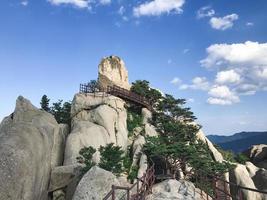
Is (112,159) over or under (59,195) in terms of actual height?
over

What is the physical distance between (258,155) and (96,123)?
35.0 metres

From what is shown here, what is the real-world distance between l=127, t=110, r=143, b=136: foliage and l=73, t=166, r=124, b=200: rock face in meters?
27.0

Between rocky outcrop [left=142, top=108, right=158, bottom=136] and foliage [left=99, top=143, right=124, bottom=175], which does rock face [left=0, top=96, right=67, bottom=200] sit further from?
rocky outcrop [left=142, top=108, right=158, bottom=136]

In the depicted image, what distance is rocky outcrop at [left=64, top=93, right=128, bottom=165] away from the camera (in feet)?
128

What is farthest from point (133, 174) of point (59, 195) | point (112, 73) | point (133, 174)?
point (112, 73)

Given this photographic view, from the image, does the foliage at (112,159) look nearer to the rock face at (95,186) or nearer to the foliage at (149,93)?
the rock face at (95,186)

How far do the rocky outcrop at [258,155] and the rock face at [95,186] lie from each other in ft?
162

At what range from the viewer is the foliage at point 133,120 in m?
48.8

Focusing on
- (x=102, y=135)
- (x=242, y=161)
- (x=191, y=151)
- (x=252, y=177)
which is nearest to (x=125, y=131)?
(x=102, y=135)

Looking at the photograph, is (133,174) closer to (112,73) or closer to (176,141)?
(176,141)

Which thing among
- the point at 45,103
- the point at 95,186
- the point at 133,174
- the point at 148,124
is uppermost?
the point at 45,103

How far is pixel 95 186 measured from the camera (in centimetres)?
2064

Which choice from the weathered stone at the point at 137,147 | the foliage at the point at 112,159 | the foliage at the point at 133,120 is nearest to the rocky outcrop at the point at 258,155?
the foliage at the point at 133,120

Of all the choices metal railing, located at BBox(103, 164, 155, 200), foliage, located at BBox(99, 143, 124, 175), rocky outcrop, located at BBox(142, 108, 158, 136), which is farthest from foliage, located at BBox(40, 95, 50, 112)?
metal railing, located at BBox(103, 164, 155, 200)
